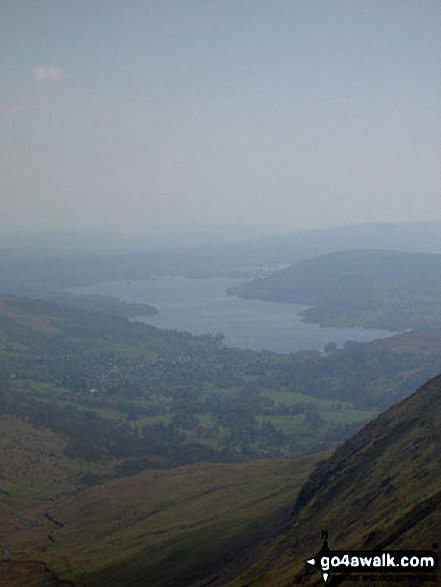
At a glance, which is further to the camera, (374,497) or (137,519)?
(137,519)

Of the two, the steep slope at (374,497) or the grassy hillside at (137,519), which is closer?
the steep slope at (374,497)

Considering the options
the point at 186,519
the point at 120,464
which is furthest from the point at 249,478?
the point at 120,464

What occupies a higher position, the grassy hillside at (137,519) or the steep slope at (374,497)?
the steep slope at (374,497)

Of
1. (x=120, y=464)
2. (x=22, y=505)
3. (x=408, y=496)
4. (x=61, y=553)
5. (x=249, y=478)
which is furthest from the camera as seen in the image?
(x=120, y=464)

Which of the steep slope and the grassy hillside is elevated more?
the steep slope

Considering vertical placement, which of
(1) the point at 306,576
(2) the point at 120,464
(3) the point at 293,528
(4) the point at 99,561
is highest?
(1) the point at 306,576

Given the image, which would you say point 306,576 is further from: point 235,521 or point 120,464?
point 120,464

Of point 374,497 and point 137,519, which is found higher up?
point 374,497

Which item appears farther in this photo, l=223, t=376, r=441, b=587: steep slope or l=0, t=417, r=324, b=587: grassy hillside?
l=0, t=417, r=324, b=587: grassy hillside
